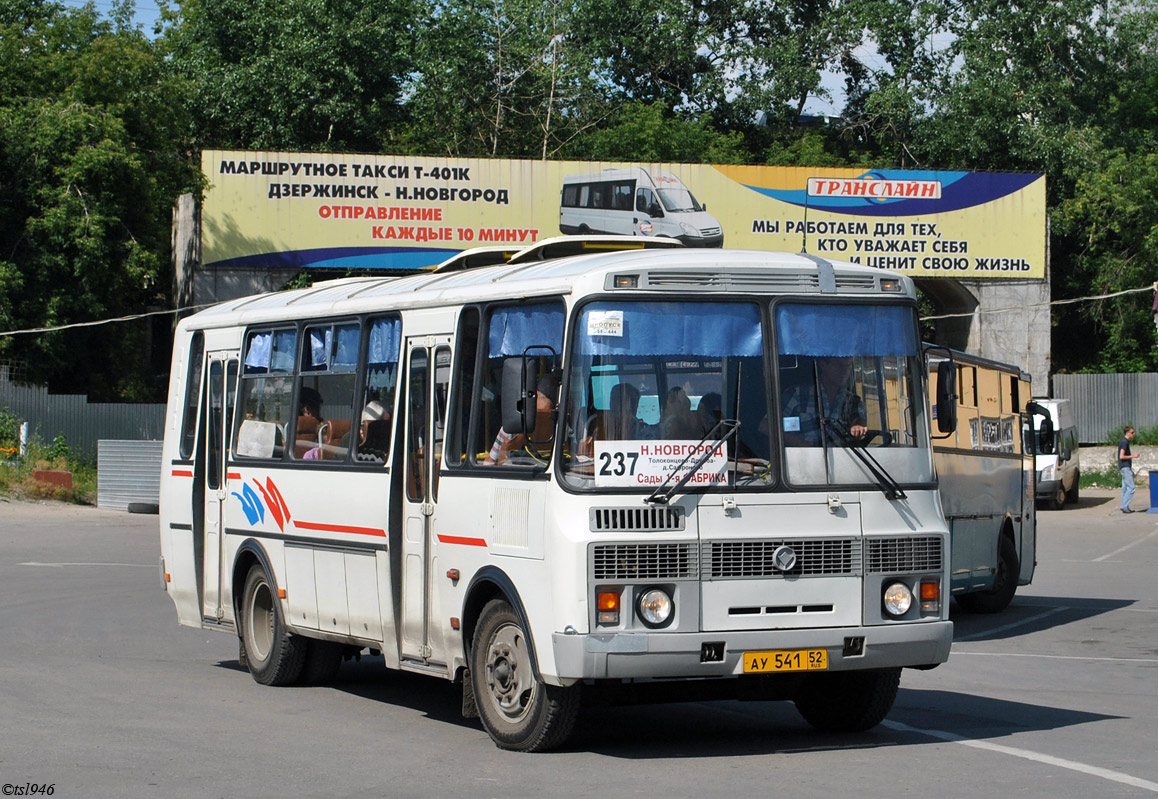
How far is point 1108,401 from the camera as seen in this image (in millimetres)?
45688

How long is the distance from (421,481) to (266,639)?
295 cm

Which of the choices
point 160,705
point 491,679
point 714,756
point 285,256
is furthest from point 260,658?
point 285,256

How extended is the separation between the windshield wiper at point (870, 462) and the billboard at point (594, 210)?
3268 centimetres

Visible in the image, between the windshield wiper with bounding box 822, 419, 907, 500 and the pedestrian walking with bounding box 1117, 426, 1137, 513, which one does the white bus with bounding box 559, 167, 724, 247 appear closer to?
the pedestrian walking with bounding box 1117, 426, 1137, 513

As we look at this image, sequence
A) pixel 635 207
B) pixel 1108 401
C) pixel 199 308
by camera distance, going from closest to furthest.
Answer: pixel 199 308
pixel 635 207
pixel 1108 401

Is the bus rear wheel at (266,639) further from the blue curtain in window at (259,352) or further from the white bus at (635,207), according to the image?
the white bus at (635,207)

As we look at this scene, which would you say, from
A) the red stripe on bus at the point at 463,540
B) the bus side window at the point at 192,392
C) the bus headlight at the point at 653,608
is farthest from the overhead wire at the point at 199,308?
the bus headlight at the point at 653,608

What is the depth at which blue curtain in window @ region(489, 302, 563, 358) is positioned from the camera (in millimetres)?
8719

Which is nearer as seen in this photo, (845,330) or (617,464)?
(617,464)

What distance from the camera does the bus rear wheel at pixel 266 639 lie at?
11750 millimetres

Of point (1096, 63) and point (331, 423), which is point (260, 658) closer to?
point (331, 423)

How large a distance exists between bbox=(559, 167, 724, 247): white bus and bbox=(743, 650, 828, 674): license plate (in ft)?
108

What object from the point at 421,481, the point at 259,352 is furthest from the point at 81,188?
the point at 421,481

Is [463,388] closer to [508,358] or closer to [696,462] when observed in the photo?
[508,358]
